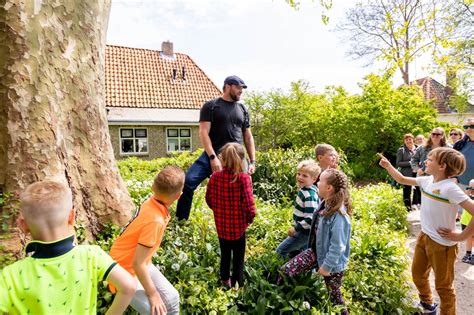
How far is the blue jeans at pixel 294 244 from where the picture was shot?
3.76m

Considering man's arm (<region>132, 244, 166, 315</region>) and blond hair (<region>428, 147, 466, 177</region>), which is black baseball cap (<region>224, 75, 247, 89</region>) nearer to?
blond hair (<region>428, 147, 466, 177</region>)

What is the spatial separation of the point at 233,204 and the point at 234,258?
2.01 feet

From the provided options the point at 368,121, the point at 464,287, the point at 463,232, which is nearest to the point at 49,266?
the point at 463,232

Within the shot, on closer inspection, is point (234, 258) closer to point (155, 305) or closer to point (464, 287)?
point (155, 305)

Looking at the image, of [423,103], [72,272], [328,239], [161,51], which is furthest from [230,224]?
Result: [161,51]

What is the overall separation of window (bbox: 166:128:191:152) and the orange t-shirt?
20.7 m

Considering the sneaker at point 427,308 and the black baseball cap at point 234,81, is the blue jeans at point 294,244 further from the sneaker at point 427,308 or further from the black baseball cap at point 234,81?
the black baseball cap at point 234,81

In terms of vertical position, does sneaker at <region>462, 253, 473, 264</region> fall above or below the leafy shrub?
below

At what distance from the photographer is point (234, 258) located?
3371 mm

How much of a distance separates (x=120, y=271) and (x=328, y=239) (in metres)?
2.03

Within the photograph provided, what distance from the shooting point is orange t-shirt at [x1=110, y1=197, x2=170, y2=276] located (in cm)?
222

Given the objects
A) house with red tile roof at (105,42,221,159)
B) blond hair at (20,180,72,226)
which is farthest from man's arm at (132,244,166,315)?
house with red tile roof at (105,42,221,159)

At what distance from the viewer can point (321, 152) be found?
4062 millimetres

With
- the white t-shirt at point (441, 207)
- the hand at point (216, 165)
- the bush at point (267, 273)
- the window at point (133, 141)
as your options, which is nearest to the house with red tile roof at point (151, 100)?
the window at point (133, 141)
